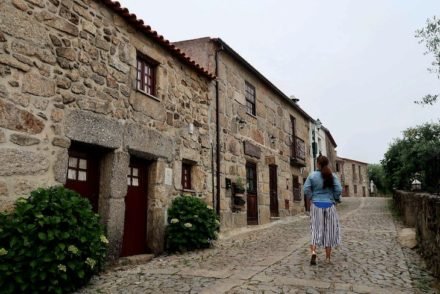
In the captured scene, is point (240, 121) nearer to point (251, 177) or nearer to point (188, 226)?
point (251, 177)

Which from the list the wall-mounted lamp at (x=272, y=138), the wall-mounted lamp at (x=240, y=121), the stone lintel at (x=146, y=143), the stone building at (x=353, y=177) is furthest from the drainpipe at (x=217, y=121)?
the stone building at (x=353, y=177)

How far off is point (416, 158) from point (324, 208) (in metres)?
12.5

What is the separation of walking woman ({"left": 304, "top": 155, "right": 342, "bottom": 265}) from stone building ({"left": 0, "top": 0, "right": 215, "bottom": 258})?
2723 mm

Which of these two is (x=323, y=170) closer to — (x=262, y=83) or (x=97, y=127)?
(x=97, y=127)

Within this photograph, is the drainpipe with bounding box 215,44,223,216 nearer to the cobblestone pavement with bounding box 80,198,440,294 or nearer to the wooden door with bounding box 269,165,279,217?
the cobblestone pavement with bounding box 80,198,440,294

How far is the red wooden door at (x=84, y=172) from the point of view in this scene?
523 centimetres

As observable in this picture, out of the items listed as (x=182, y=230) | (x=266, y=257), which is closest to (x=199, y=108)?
(x=182, y=230)

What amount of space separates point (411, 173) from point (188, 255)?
1324 cm

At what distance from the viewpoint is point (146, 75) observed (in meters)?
6.77

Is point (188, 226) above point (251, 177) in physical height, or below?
below

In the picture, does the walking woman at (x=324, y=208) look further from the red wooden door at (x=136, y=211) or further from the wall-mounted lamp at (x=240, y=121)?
the wall-mounted lamp at (x=240, y=121)

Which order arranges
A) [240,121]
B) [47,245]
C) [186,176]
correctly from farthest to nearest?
[240,121], [186,176], [47,245]

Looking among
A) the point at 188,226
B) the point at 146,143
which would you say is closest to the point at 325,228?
the point at 188,226

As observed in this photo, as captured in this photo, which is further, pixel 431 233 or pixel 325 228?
pixel 325 228
